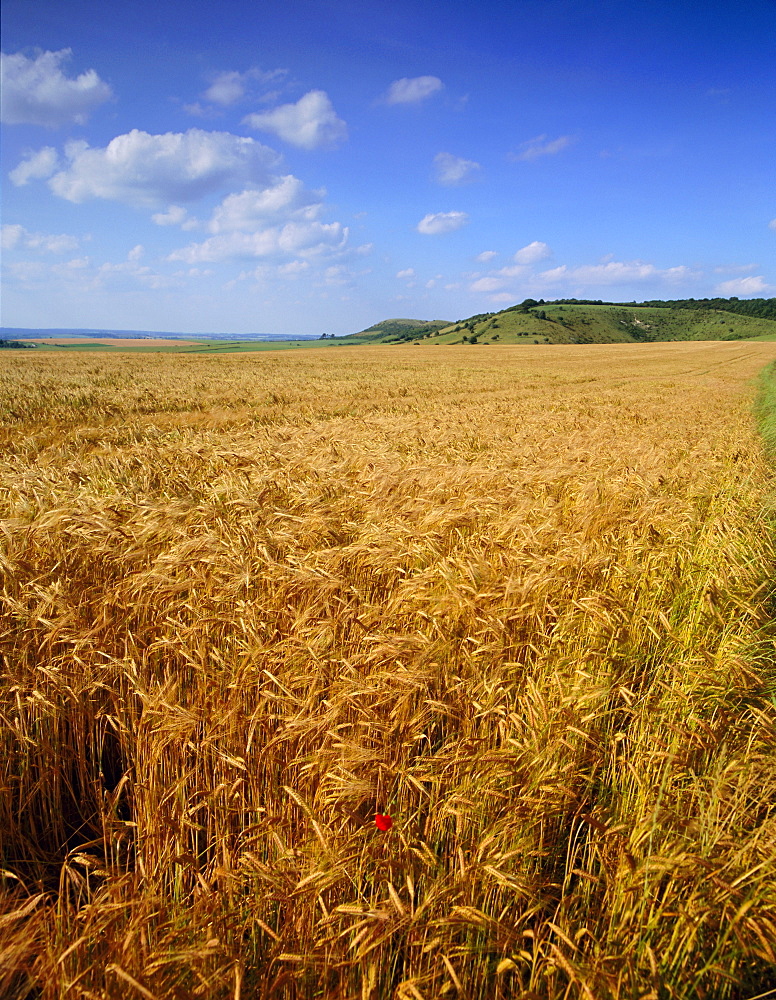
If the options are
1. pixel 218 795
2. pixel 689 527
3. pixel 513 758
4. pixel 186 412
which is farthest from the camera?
pixel 186 412

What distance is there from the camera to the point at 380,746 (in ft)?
6.80

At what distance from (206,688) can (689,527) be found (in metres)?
4.11

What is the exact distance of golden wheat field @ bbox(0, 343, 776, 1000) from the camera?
1478mm

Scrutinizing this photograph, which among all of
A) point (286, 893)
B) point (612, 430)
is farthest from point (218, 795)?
point (612, 430)

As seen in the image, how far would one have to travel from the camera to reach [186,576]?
3062 millimetres

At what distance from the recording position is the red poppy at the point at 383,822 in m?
1.66

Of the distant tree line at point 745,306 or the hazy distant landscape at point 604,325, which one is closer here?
Answer: the hazy distant landscape at point 604,325

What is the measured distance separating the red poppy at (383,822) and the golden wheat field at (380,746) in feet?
0.27

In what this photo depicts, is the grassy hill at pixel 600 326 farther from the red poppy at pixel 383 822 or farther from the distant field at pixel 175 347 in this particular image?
the red poppy at pixel 383 822

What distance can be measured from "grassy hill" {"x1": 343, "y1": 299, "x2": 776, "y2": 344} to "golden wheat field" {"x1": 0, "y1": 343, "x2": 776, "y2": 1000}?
418 ft

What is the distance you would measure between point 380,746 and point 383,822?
1.26 feet

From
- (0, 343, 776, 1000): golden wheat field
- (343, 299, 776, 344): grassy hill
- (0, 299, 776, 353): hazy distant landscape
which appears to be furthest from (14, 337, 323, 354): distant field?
(0, 343, 776, 1000): golden wheat field

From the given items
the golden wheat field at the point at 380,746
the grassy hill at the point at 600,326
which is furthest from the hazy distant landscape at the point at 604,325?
the golden wheat field at the point at 380,746

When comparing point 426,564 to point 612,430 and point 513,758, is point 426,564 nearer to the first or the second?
point 513,758
